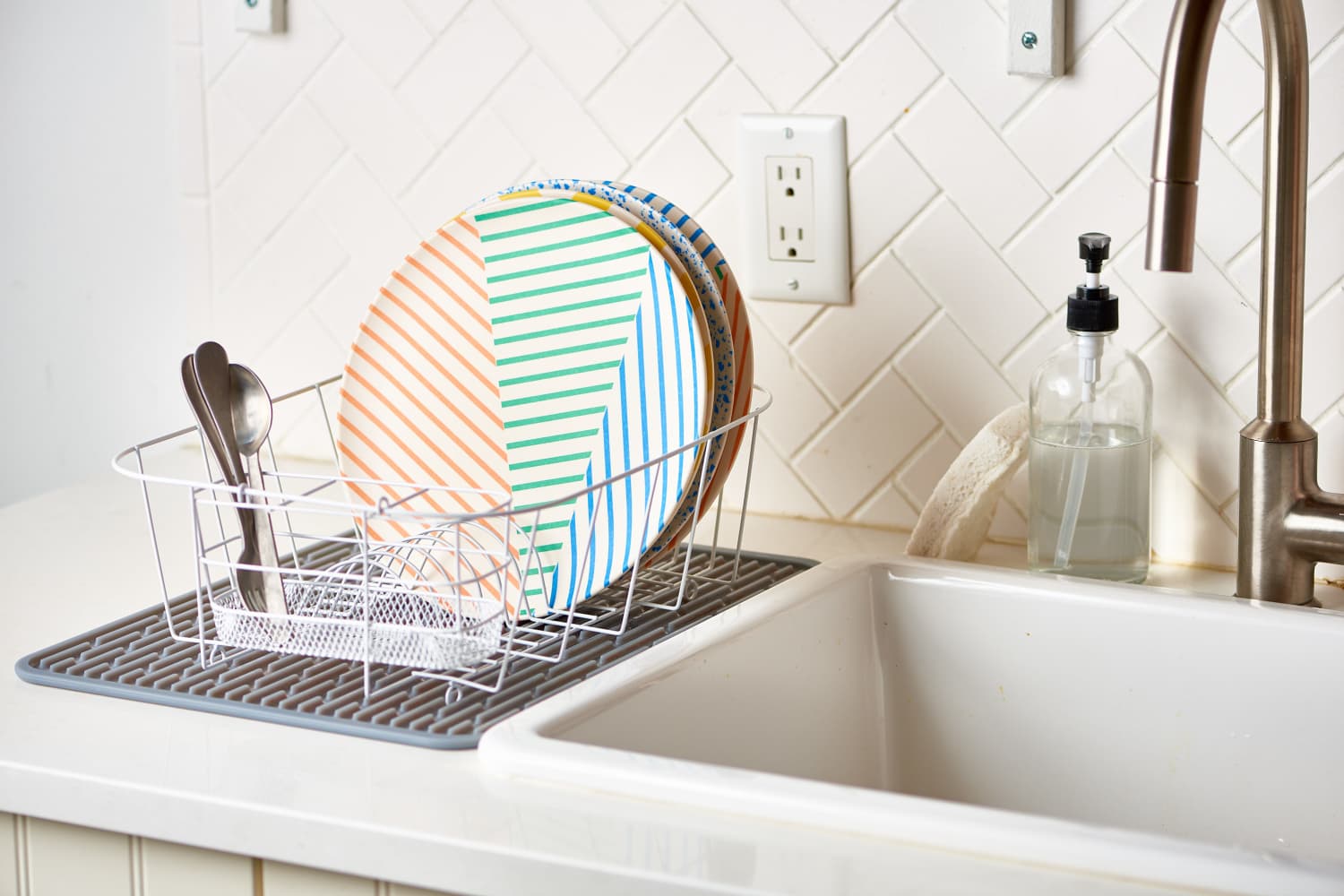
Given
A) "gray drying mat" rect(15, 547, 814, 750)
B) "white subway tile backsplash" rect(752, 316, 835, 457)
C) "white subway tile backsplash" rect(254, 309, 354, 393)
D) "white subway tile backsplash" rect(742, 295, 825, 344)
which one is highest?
"white subway tile backsplash" rect(742, 295, 825, 344)

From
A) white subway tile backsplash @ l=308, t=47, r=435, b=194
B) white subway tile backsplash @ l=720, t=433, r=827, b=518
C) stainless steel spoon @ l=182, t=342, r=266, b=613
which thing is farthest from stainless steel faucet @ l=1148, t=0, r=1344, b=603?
white subway tile backsplash @ l=308, t=47, r=435, b=194

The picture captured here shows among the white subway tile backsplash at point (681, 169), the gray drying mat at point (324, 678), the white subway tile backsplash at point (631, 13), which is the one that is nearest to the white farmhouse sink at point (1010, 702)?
the gray drying mat at point (324, 678)

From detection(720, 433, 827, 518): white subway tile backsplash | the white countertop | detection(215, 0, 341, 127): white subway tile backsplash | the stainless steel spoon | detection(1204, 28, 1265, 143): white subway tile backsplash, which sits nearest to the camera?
the white countertop

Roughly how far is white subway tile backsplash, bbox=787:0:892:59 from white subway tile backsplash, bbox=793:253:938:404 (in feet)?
0.54

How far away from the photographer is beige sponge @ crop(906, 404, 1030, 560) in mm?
1078

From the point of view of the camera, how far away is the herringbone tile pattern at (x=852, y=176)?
3.54ft

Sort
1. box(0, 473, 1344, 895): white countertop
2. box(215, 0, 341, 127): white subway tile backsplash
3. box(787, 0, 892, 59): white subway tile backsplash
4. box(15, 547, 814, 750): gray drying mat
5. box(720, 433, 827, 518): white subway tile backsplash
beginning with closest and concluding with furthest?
box(0, 473, 1344, 895): white countertop
box(15, 547, 814, 750): gray drying mat
box(787, 0, 892, 59): white subway tile backsplash
box(720, 433, 827, 518): white subway tile backsplash
box(215, 0, 341, 127): white subway tile backsplash

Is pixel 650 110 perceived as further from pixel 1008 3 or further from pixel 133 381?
pixel 133 381

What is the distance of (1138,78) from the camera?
1.08 metres

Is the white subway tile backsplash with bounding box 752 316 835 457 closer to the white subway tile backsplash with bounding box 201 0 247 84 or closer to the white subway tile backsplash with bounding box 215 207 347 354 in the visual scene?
the white subway tile backsplash with bounding box 215 207 347 354

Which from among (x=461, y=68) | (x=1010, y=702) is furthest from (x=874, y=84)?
(x=1010, y=702)

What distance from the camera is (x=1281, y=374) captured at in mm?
973

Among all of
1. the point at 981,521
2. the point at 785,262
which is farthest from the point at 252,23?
the point at 981,521

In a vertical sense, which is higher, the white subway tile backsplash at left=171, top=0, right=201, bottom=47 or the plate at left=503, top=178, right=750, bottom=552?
the white subway tile backsplash at left=171, top=0, right=201, bottom=47
